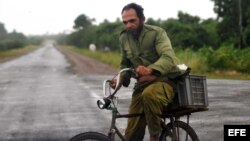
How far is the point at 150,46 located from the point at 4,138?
4147 millimetres

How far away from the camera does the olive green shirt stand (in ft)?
16.8

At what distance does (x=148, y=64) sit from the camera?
5.29 metres

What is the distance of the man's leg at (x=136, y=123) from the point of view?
18.0 feet

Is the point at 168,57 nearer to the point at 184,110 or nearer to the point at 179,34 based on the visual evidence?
the point at 184,110

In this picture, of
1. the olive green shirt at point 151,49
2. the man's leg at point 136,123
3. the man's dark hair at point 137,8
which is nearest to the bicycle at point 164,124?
the man's leg at point 136,123

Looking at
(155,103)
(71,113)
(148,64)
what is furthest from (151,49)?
(71,113)

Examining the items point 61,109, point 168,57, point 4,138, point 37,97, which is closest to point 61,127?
point 4,138

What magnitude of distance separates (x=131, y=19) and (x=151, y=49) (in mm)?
384

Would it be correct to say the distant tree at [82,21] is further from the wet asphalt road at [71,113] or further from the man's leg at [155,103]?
the man's leg at [155,103]

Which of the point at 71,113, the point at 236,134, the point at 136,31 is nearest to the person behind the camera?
the point at 136,31

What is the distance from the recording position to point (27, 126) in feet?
32.0

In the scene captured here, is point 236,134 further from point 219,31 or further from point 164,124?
point 219,31

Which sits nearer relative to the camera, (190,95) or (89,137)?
(89,137)

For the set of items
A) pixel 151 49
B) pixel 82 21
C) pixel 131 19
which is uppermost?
pixel 131 19
